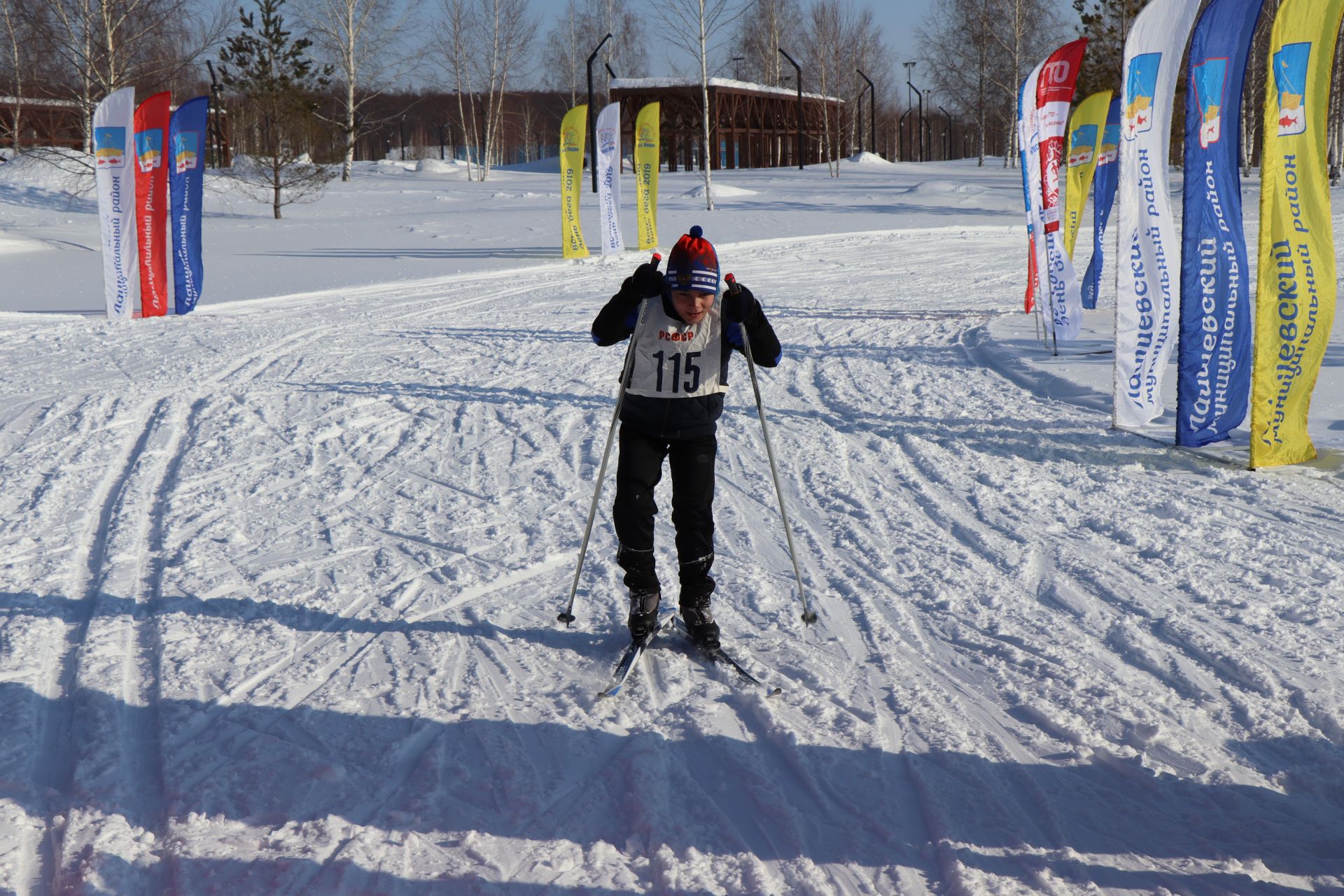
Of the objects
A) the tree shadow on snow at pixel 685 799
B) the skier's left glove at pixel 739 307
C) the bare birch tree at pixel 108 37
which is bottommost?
the tree shadow on snow at pixel 685 799

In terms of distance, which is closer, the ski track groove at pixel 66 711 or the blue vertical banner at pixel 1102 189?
the ski track groove at pixel 66 711

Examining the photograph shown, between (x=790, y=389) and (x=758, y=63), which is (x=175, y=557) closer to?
(x=790, y=389)

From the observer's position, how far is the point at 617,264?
1991 centimetres

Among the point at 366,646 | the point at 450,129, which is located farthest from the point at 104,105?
the point at 450,129

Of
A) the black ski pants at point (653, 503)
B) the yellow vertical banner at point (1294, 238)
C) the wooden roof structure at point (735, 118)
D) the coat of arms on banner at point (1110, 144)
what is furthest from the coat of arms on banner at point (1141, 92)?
the wooden roof structure at point (735, 118)

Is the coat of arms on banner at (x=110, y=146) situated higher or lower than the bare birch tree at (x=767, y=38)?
lower

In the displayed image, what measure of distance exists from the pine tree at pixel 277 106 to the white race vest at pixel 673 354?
27.8 meters

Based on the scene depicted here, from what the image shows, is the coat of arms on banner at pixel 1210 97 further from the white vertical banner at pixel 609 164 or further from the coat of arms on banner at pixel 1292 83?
the white vertical banner at pixel 609 164

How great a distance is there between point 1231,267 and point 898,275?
11587 millimetres

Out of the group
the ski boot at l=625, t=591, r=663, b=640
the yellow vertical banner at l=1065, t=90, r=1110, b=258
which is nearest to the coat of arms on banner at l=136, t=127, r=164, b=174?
the yellow vertical banner at l=1065, t=90, r=1110, b=258

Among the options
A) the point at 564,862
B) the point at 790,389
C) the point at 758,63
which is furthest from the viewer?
the point at 758,63

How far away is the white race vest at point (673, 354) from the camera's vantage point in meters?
3.68

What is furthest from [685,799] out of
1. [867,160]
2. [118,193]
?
[867,160]

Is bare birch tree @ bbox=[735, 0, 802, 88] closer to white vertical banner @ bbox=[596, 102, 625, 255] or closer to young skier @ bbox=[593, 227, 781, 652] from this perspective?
white vertical banner @ bbox=[596, 102, 625, 255]
